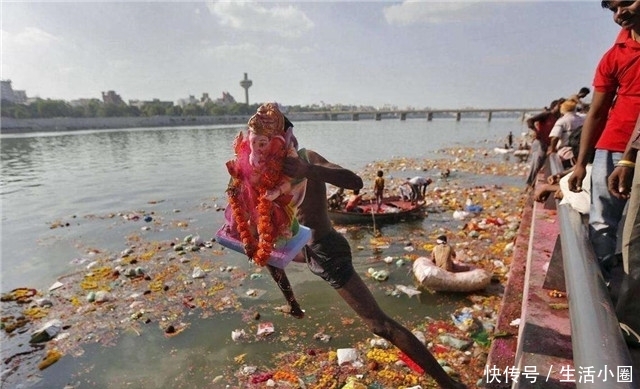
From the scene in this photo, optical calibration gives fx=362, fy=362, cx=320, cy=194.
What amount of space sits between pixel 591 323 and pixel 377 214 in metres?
8.34

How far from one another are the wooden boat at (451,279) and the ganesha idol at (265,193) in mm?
4126

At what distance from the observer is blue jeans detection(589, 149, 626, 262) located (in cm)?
288

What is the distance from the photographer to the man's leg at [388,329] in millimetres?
2938

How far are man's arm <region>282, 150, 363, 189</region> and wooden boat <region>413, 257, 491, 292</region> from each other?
13.6ft

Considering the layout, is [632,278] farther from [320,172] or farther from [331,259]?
[320,172]

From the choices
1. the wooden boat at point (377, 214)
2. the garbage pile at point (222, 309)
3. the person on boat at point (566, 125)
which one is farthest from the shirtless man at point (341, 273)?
the wooden boat at point (377, 214)

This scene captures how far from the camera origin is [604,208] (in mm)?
2936

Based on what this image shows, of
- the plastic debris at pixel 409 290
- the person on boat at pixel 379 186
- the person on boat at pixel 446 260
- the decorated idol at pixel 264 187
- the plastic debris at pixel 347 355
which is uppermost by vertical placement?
the decorated idol at pixel 264 187

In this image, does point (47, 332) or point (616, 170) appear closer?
point (616, 170)

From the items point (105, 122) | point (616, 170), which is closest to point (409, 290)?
point (616, 170)

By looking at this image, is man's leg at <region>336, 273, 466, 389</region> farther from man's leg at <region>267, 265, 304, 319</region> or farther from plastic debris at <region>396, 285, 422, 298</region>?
plastic debris at <region>396, 285, 422, 298</region>

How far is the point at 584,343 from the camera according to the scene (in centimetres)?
142

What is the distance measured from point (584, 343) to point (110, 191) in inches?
768

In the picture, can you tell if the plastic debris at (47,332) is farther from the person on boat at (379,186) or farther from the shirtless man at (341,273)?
the person on boat at (379,186)
